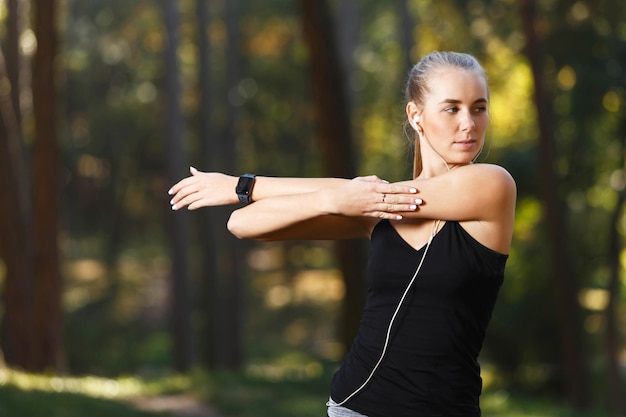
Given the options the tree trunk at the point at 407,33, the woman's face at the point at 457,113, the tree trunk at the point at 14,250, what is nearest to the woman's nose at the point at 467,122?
the woman's face at the point at 457,113

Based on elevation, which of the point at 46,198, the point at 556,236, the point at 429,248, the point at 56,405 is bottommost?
the point at 556,236

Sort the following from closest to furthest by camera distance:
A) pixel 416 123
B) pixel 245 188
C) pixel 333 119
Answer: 1. pixel 416 123
2. pixel 245 188
3. pixel 333 119

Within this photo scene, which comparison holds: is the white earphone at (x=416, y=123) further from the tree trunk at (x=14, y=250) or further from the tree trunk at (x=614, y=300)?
the tree trunk at (x=614, y=300)

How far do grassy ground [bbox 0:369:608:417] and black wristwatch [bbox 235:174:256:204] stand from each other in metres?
6.38

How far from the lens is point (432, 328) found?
312cm

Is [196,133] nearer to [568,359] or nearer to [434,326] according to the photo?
[568,359]

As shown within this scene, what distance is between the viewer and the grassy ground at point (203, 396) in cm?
1016

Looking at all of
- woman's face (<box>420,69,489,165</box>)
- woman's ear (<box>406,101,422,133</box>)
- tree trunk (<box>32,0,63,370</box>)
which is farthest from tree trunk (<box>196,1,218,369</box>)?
woman's face (<box>420,69,489,165</box>)

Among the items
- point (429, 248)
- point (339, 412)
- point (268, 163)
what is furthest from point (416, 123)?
point (268, 163)

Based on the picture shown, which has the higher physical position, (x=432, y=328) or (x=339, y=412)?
(x=432, y=328)

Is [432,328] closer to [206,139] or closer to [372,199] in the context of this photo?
[372,199]

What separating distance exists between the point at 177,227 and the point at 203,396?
37.4 feet

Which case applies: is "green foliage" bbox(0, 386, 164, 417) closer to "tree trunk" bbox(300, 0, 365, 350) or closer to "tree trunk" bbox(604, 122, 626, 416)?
"tree trunk" bbox(300, 0, 365, 350)

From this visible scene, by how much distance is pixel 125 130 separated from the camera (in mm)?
38406
